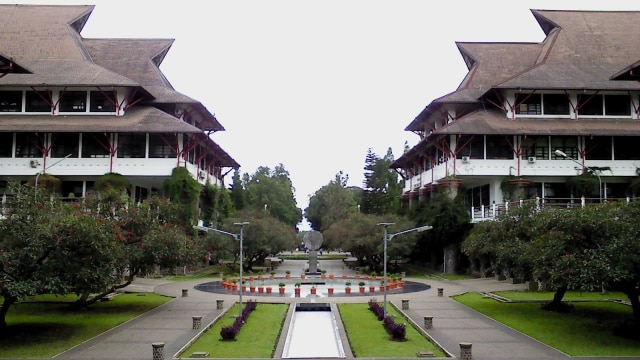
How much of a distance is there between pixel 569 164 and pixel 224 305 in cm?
2935

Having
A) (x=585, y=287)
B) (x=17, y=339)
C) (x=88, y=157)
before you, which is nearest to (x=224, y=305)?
(x=17, y=339)

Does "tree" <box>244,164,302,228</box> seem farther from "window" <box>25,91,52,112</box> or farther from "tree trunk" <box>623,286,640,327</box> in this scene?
"tree trunk" <box>623,286,640,327</box>

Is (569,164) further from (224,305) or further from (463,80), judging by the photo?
(224,305)

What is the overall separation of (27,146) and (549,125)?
39782 millimetres

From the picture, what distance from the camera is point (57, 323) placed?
23906mm

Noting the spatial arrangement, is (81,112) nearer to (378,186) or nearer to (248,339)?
(248,339)

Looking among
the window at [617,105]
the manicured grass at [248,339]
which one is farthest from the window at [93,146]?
the window at [617,105]

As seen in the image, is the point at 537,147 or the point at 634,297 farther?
the point at 537,147

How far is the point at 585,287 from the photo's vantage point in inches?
769

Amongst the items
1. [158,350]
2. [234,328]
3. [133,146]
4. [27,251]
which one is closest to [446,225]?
[133,146]

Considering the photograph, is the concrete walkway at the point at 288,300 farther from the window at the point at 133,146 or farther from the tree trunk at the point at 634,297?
the window at the point at 133,146

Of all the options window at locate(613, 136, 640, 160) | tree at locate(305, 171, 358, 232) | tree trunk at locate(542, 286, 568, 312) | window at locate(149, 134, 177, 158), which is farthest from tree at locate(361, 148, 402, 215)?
tree trunk at locate(542, 286, 568, 312)

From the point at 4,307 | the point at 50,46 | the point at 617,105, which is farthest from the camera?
the point at 50,46

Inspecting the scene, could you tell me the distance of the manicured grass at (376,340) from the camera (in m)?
18.9
